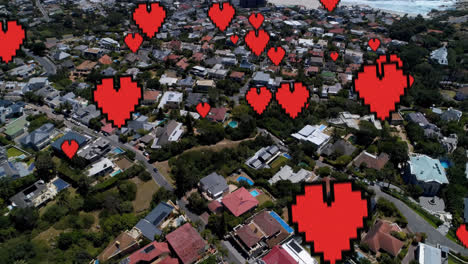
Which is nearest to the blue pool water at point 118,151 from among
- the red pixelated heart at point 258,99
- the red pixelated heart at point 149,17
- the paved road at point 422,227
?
the red pixelated heart at point 149,17

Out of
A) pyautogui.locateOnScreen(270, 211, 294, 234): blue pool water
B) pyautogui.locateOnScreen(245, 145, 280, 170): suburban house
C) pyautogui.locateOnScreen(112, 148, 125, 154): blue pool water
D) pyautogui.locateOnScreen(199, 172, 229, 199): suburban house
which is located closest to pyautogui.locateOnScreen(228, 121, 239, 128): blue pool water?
pyautogui.locateOnScreen(245, 145, 280, 170): suburban house

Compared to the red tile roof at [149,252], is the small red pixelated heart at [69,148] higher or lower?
higher

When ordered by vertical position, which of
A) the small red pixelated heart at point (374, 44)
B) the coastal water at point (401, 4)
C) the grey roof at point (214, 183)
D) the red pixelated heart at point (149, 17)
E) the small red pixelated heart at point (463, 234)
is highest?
the coastal water at point (401, 4)

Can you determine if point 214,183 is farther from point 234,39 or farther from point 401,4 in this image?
point 401,4

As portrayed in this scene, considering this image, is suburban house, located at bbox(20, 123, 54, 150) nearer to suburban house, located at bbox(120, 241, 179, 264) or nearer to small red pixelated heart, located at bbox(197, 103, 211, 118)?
small red pixelated heart, located at bbox(197, 103, 211, 118)

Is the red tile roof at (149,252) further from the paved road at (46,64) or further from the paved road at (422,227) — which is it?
the paved road at (46,64)
